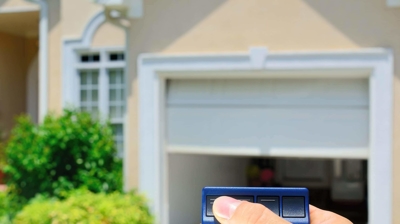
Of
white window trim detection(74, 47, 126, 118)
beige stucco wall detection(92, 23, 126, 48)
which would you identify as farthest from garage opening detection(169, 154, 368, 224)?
beige stucco wall detection(92, 23, 126, 48)

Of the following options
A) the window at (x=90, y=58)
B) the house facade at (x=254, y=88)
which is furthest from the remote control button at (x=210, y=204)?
the window at (x=90, y=58)

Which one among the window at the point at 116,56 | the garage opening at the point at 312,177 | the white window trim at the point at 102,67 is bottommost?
the garage opening at the point at 312,177

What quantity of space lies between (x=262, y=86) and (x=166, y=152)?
1.51m

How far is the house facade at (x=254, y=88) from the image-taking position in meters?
5.70

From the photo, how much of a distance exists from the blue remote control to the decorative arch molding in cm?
832

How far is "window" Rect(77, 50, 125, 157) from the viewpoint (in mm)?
8977

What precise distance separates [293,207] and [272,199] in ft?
0.18

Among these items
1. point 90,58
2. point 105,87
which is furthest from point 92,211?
point 90,58

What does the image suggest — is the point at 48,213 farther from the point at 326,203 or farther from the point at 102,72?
the point at 326,203

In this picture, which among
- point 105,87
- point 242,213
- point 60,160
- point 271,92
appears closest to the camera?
point 242,213

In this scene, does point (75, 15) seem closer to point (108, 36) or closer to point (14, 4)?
point (108, 36)

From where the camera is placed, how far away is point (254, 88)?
6465 mm

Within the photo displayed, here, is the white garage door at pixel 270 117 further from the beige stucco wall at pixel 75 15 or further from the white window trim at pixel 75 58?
the beige stucco wall at pixel 75 15

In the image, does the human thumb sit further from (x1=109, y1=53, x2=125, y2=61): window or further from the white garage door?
(x1=109, y1=53, x2=125, y2=61): window
